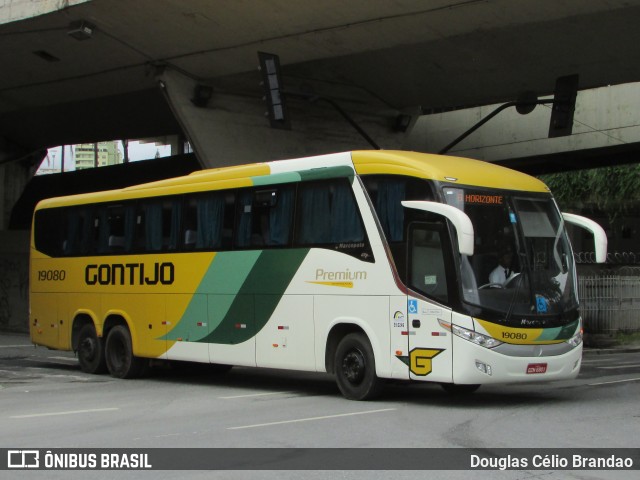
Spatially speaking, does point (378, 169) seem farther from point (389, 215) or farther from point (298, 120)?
point (298, 120)

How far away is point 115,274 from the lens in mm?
18609

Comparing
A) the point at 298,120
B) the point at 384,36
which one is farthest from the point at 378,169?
the point at 298,120

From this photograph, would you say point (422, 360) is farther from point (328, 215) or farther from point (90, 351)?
point (90, 351)

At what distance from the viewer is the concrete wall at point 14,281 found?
34750 millimetres

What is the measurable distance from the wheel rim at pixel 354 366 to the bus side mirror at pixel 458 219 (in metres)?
2.33

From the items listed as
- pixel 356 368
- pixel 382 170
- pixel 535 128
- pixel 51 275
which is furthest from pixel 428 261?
pixel 535 128

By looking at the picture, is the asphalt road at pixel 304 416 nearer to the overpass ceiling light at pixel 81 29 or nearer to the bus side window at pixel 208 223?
the bus side window at pixel 208 223

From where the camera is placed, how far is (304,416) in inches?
472

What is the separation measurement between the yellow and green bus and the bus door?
0.02m

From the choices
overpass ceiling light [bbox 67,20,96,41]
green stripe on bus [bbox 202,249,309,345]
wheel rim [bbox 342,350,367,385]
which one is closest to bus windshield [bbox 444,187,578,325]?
wheel rim [bbox 342,350,367,385]

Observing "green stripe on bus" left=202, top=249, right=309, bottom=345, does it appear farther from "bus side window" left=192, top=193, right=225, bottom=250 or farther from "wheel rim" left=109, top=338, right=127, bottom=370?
"wheel rim" left=109, top=338, right=127, bottom=370

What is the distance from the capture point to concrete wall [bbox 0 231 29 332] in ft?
114
